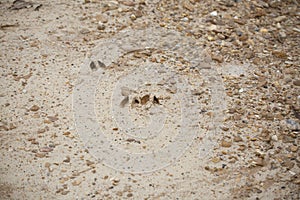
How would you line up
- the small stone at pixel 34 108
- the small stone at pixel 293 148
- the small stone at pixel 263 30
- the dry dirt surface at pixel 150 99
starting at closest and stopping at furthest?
the dry dirt surface at pixel 150 99
the small stone at pixel 293 148
the small stone at pixel 34 108
the small stone at pixel 263 30

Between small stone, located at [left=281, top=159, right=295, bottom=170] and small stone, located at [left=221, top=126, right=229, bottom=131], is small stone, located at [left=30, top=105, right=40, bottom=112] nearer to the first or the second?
small stone, located at [left=221, top=126, right=229, bottom=131]

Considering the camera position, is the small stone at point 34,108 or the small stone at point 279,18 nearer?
the small stone at point 34,108

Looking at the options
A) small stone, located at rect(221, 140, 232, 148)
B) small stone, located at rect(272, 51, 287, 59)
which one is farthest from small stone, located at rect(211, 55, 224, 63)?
small stone, located at rect(221, 140, 232, 148)

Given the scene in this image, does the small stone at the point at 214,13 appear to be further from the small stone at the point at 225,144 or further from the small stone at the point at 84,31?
the small stone at the point at 225,144

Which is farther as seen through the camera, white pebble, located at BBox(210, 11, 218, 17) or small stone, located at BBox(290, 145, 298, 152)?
white pebble, located at BBox(210, 11, 218, 17)

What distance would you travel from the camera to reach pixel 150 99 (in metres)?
2.33

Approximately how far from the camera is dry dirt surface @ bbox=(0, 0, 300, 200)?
6.70 ft

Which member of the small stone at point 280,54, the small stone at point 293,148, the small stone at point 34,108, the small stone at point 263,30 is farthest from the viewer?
the small stone at point 263,30

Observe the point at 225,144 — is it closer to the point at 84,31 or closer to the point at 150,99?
the point at 150,99

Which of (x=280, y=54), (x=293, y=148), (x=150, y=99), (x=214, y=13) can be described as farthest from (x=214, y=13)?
(x=293, y=148)

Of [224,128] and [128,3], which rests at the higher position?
[128,3]

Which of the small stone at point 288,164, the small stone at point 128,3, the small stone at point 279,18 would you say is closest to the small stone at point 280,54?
the small stone at point 279,18

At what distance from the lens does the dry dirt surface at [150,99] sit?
80.4 inches

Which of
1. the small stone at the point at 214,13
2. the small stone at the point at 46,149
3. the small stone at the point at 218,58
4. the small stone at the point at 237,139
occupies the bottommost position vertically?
Result: the small stone at the point at 46,149
